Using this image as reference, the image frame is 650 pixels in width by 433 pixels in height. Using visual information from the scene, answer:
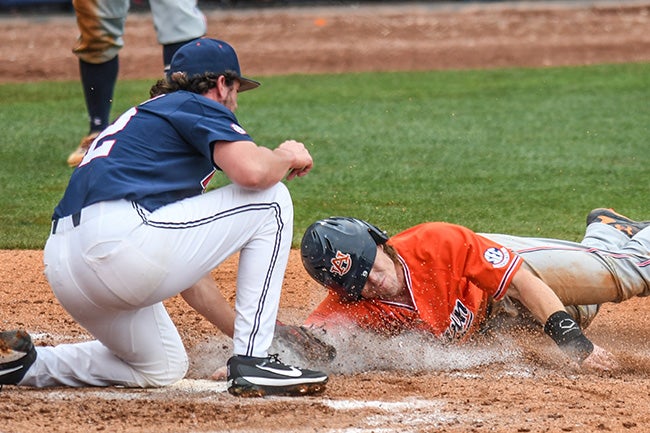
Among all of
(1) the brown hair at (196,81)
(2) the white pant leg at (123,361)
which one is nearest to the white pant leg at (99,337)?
(2) the white pant leg at (123,361)

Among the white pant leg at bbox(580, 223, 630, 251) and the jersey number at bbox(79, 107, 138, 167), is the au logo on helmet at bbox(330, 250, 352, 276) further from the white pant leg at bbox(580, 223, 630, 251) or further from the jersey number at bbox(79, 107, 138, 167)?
the white pant leg at bbox(580, 223, 630, 251)

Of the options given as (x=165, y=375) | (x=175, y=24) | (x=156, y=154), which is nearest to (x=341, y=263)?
(x=165, y=375)

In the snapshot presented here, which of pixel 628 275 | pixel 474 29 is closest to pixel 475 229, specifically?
pixel 628 275

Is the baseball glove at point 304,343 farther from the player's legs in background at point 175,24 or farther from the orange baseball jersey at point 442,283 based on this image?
the player's legs in background at point 175,24

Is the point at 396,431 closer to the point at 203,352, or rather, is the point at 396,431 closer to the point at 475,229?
the point at 203,352

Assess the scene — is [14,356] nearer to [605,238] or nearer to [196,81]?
[196,81]

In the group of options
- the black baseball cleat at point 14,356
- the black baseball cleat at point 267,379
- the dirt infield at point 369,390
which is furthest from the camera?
the black baseball cleat at point 14,356

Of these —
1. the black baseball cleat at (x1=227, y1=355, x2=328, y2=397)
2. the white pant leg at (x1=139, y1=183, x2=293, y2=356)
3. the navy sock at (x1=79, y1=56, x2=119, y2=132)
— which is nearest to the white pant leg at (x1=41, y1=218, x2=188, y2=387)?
the white pant leg at (x1=139, y1=183, x2=293, y2=356)

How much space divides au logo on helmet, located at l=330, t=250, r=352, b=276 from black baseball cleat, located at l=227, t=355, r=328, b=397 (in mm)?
519

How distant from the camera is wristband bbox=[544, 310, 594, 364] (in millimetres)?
4211

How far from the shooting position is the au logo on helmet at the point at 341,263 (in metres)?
4.29

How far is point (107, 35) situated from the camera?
8.12 metres

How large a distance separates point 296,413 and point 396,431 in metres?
0.36

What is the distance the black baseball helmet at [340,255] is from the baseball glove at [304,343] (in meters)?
0.21
